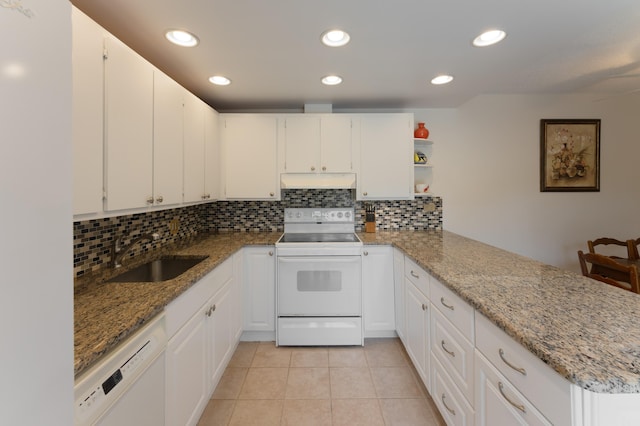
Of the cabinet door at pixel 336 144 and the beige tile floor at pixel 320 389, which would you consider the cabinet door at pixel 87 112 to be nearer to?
the beige tile floor at pixel 320 389

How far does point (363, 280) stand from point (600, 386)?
1.83m

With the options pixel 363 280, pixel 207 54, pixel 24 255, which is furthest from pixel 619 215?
pixel 24 255

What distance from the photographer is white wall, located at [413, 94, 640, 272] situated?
2.80m

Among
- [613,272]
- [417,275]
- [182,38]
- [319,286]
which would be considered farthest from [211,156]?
[613,272]

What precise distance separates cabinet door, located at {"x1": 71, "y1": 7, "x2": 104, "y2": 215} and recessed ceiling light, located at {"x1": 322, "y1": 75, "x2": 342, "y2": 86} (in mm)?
1436

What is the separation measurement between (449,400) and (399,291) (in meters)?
0.97

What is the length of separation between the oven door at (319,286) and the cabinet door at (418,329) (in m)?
0.45

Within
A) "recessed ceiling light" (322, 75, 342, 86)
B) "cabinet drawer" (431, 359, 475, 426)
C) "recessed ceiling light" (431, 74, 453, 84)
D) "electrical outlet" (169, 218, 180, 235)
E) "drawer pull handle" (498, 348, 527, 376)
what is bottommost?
"cabinet drawer" (431, 359, 475, 426)

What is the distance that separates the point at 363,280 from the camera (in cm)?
242

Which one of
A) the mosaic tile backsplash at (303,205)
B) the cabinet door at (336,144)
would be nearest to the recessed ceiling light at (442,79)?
the cabinet door at (336,144)

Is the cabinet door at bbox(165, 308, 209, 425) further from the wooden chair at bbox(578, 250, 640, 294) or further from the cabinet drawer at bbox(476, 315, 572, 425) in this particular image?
the wooden chair at bbox(578, 250, 640, 294)

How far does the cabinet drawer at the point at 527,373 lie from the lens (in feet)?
2.34

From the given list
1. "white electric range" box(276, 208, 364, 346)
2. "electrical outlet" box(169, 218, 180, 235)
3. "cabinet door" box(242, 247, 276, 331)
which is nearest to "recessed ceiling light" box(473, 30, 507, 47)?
"white electric range" box(276, 208, 364, 346)

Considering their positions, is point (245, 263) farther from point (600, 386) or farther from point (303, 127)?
point (600, 386)
